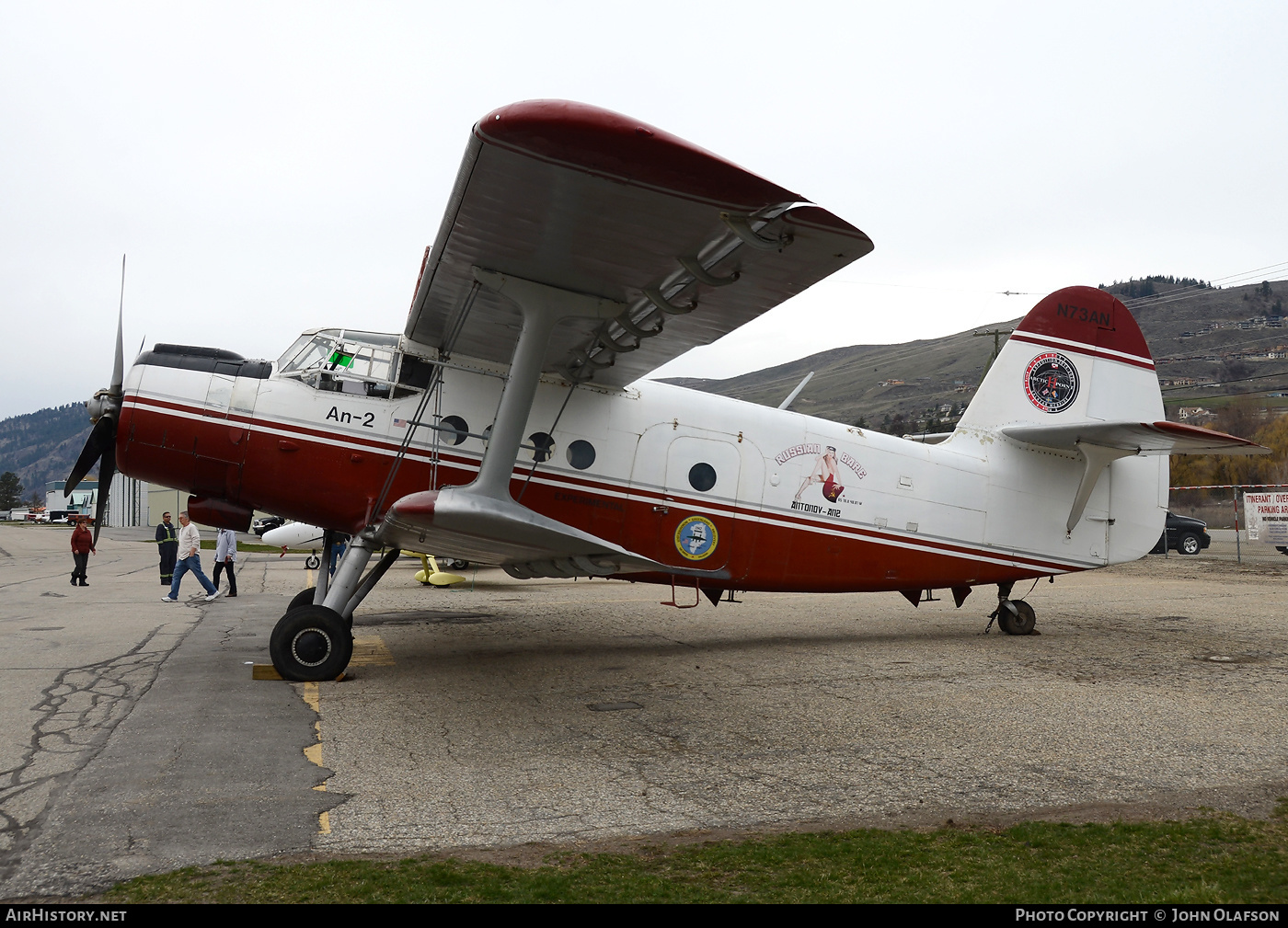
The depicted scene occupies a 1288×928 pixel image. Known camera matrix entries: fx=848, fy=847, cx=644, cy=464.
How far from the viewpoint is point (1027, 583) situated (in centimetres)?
2373

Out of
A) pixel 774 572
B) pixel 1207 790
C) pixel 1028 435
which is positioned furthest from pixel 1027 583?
pixel 1207 790

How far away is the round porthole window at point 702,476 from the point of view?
30.8 feet

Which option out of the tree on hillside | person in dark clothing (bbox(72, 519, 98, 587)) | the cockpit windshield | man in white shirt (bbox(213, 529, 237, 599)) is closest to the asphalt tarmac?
the cockpit windshield

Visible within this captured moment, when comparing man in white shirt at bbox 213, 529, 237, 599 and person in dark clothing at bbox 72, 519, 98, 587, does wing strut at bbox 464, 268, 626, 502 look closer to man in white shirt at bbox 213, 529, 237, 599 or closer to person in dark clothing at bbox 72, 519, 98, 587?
man in white shirt at bbox 213, 529, 237, 599

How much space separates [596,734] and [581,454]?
344cm

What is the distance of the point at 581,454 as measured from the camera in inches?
352

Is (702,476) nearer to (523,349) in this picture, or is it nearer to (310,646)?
(523,349)

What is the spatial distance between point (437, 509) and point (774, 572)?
15.1 feet

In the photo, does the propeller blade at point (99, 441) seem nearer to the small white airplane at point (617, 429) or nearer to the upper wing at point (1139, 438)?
the small white airplane at point (617, 429)

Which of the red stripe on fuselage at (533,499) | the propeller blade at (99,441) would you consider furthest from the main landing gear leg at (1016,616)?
the propeller blade at (99,441)

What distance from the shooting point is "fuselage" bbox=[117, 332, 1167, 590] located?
27.1 feet

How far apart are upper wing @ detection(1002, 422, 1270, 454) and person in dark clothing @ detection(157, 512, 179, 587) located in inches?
713

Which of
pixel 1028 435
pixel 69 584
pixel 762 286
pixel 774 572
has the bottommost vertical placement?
pixel 69 584
